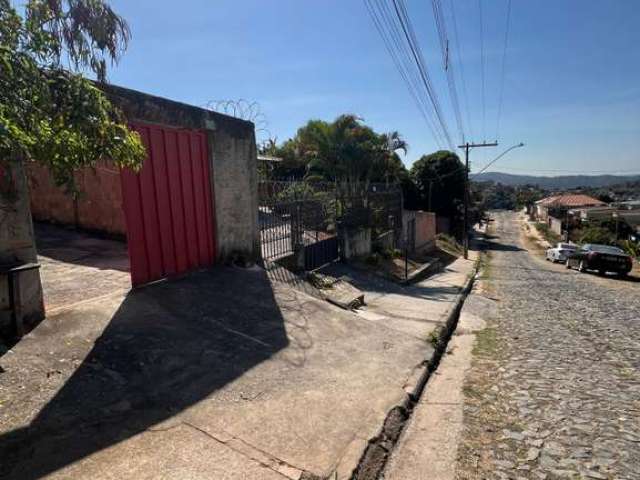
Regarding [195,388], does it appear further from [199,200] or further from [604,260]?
[604,260]

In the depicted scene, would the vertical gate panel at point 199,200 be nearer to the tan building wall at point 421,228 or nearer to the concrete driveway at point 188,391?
the concrete driveway at point 188,391

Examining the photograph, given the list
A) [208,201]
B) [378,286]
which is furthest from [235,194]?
[378,286]

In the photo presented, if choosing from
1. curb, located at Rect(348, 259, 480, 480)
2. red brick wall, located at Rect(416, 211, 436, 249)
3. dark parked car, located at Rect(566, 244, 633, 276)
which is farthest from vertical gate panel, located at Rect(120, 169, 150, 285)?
dark parked car, located at Rect(566, 244, 633, 276)

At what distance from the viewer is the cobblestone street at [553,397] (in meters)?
3.28

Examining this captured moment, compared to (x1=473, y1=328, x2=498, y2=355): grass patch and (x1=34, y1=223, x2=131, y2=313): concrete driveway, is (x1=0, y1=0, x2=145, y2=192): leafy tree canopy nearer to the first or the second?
(x1=34, y1=223, x2=131, y2=313): concrete driveway

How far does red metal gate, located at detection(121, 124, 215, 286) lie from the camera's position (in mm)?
5316

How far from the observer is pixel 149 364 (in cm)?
375

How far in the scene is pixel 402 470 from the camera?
312 centimetres

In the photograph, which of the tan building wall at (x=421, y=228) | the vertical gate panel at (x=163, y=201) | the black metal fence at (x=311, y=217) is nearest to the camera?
the vertical gate panel at (x=163, y=201)

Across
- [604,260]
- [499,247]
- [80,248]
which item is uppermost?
[80,248]

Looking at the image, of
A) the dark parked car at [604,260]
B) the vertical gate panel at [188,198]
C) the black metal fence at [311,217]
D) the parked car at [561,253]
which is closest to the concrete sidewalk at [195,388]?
the vertical gate panel at [188,198]

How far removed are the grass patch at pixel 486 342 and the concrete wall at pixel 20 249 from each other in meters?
5.74

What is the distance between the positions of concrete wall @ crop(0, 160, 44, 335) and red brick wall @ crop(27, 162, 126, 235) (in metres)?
3.90

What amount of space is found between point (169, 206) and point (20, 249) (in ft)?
7.05
